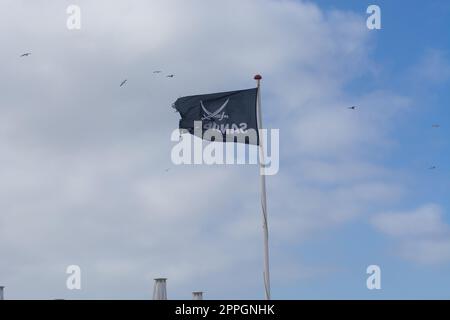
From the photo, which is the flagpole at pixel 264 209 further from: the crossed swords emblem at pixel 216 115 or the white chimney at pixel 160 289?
the white chimney at pixel 160 289

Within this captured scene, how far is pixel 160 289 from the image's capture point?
36.8m

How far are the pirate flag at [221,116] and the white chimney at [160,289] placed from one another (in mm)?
6420

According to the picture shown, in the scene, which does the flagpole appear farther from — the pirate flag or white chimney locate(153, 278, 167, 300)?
white chimney locate(153, 278, 167, 300)

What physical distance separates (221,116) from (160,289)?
7.78 m

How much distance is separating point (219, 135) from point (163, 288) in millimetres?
6963

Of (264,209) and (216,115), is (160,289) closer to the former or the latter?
(264,209)

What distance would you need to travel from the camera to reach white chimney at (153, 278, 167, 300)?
3675 cm

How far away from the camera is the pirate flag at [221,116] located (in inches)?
1430

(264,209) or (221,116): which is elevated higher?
(221,116)

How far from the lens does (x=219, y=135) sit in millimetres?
36219

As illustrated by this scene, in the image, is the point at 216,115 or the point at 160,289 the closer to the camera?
the point at 216,115

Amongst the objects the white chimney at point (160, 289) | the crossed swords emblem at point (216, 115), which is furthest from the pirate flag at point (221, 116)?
the white chimney at point (160, 289)

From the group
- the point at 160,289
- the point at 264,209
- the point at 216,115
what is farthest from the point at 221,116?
the point at 160,289
